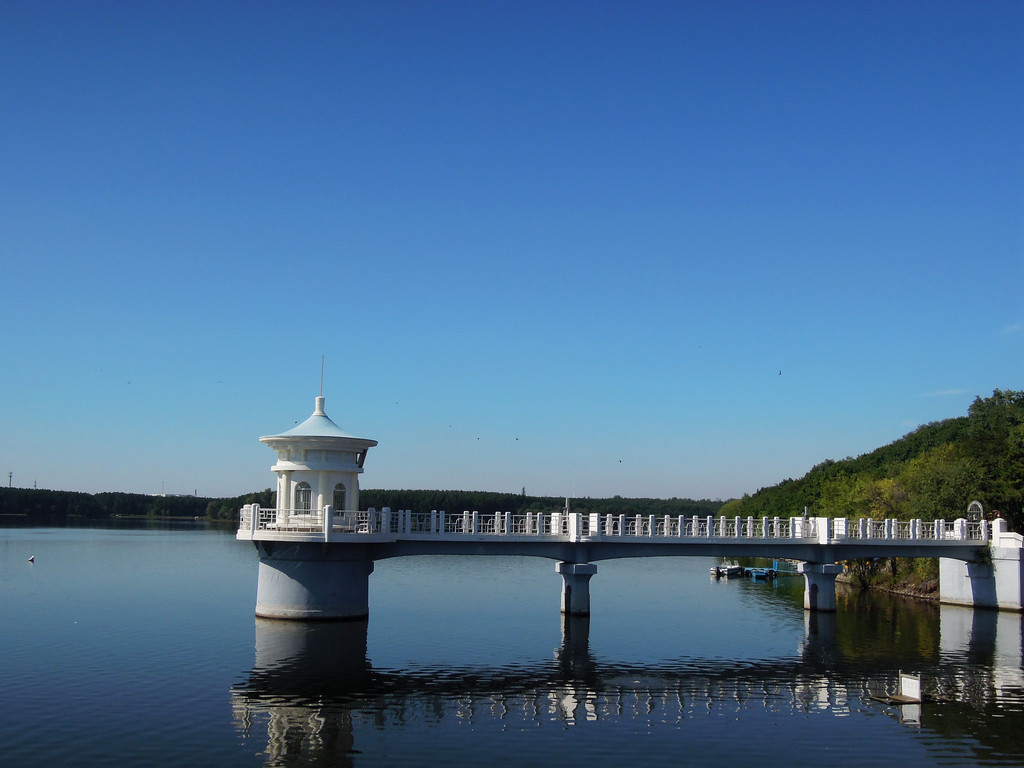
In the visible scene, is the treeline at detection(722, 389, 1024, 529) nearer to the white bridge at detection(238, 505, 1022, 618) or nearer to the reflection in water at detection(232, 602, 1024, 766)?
the white bridge at detection(238, 505, 1022, 618)

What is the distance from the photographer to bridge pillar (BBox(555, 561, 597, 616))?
4216 cm

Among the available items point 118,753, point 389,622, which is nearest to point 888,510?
point 389,622

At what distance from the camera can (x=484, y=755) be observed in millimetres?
21484

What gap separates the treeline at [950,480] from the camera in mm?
57438

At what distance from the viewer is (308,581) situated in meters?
38.8

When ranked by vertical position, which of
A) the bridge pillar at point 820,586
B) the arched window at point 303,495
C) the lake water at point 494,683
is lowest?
the lake water at point 494,683

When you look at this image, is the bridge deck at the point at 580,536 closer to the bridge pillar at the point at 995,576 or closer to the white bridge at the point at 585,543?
the white bridge at the point at 585,543

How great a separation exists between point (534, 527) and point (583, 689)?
61.1 feet

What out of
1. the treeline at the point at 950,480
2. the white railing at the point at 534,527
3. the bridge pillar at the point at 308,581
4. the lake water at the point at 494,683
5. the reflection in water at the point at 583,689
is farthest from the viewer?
the treeline at the point at 950,480

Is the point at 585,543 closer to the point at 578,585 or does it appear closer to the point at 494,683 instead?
the point at 578,585

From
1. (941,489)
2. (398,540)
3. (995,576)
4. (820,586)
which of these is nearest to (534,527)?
(398,540)

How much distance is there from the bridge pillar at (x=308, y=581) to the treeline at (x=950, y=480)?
38195mm

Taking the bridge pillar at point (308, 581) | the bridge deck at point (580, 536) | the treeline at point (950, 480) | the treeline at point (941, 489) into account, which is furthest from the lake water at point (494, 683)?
the treeline at point (950, 480)

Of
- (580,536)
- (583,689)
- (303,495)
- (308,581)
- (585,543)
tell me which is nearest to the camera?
(583,689)
